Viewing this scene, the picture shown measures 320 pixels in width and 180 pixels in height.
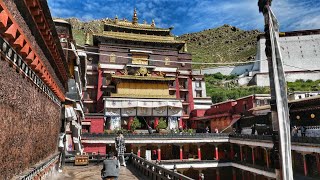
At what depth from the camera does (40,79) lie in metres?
7.91

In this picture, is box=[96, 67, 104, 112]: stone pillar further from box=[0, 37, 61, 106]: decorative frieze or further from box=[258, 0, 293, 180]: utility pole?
box=[258, 0, 293, 180]: utility pole

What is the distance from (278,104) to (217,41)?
430 ft

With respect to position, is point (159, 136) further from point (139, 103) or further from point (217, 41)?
point (217, 41)

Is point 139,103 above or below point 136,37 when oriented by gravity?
below

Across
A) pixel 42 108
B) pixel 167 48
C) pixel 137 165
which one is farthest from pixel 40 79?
pixel 167 48

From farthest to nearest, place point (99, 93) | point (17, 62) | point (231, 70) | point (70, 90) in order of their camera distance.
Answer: point (231, 70), point (99, 93), point (70, 90), point (17, 62)

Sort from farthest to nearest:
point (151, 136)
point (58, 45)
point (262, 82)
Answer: point (262, 82) < point (151, 136) < point (58, 45)

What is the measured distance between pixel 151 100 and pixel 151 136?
8617mm

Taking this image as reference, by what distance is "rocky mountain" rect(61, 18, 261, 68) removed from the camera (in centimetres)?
10838

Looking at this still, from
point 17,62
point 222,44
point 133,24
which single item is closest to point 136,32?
point 133,24

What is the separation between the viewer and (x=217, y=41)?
131500 mm

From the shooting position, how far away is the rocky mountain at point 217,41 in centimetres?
10838

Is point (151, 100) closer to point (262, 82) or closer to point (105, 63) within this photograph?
point (105, 63)

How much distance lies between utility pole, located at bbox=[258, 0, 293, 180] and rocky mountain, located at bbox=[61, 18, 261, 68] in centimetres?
9467
